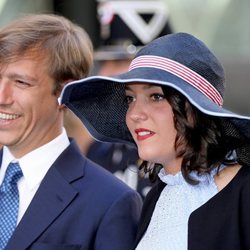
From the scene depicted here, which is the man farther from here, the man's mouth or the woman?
the woman

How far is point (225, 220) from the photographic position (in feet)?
7.92

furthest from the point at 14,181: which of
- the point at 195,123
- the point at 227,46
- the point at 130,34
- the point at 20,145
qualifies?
the point at 227,46

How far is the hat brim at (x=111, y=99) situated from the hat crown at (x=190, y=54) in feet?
0.25

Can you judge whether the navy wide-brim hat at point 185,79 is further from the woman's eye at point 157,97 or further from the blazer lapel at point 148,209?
the blazer lapel at point 148,209

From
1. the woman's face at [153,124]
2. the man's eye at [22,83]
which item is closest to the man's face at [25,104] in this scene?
the man's eye at [22,83]

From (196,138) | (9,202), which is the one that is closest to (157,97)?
(196,138)

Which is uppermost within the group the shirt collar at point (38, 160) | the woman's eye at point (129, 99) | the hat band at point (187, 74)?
the hat band at point (187, 74)

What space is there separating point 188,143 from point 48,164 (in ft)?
2.07

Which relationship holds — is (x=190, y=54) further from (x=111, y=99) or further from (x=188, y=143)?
(x=111, y=99)

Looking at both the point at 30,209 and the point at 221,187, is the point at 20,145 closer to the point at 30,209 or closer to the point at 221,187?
the point at 30,209

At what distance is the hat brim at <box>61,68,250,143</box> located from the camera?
2.49 metres

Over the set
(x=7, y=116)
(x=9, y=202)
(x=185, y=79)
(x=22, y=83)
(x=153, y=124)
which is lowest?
(x=9, y=202)

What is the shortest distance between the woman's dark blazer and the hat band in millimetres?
263

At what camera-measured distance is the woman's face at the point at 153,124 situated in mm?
2596
